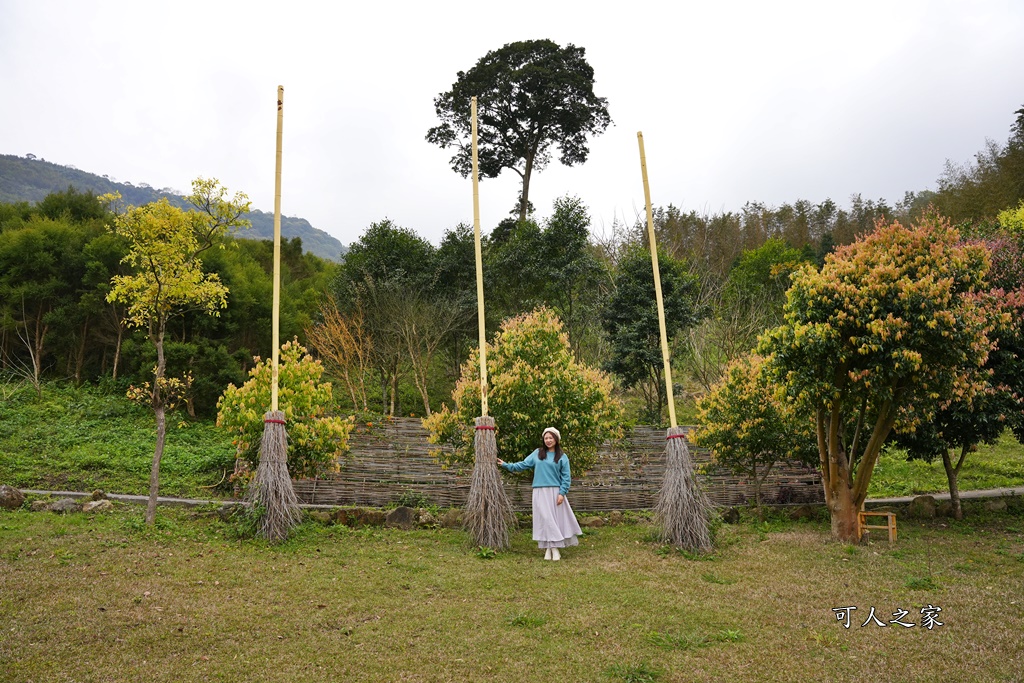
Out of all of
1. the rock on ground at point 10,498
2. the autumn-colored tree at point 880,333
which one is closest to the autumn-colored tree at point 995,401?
the autumn-colored tree at point 880,333

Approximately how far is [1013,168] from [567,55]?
17071 mm

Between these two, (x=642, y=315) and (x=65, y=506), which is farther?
(x=642, y=315)

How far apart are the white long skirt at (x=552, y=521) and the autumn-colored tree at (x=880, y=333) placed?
3038 millimetres

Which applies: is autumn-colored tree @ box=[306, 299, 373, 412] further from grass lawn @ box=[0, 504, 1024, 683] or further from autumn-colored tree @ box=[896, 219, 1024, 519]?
autumn-colored tree @ box=[896, 219, 1024, 519]

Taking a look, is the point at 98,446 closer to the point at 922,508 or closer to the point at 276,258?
the point at 276,258

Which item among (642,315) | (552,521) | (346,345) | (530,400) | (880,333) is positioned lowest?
(552,521)

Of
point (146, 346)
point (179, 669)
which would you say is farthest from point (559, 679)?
point (146, 346)

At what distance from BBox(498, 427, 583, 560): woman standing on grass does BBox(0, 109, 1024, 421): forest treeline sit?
929 cm

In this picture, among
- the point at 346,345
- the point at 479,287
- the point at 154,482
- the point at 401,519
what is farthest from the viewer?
the point at 346,345

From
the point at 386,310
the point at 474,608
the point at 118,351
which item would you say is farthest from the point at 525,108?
the point at 474,608

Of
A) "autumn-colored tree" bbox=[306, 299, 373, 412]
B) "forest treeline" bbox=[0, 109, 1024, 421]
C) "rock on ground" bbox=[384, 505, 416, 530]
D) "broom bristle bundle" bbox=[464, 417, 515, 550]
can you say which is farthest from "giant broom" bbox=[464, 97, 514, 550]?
"autumn-colored tree" bbox=[306, 299, 373, 412]

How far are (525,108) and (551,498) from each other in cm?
1602

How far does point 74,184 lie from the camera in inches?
2687

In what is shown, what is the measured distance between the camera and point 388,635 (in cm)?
462
